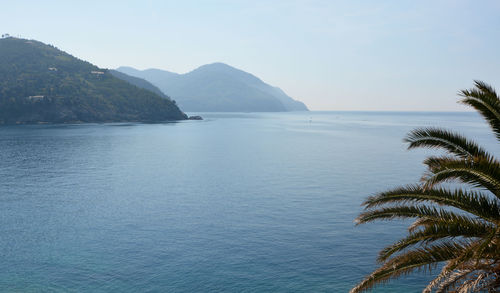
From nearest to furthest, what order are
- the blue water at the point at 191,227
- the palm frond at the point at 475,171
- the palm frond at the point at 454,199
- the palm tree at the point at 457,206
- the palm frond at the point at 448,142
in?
the palm frond at the point at 475,171, the palm tree at the point at 457,206, the palm frond at the point at 454,199, the palm frond at the point at 448,142, the blue water at the point at 191,227

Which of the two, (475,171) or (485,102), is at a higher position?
(485,102)

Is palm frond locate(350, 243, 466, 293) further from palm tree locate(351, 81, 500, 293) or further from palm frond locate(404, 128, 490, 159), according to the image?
palm frond locate(404, 128, 490, 159)

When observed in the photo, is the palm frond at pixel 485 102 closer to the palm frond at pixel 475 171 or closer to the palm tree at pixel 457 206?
the palm tree at pixel 457 206

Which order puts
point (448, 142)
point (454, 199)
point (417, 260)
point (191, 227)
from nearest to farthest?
point (417, 260), point (454, 199), point (448, 142), point (191, 227)

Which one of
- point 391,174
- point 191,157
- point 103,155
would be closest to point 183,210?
point 391,174

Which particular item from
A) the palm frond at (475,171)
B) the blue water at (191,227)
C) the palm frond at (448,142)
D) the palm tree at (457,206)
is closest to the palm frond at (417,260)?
the palm tree at (457,206)

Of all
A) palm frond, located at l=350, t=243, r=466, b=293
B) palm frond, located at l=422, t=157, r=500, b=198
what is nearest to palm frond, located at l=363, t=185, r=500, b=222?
palm frond, located at l=422, t=157, r=500, b=198

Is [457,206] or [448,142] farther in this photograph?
[448,142]

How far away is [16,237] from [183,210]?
50.6 ft

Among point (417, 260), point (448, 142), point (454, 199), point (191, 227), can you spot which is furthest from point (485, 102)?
point (191, 227)

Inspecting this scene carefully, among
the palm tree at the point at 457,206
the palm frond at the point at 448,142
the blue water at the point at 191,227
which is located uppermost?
the palm frond at the point at 448,142

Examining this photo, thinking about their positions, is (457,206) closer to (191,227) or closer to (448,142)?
(448,142)

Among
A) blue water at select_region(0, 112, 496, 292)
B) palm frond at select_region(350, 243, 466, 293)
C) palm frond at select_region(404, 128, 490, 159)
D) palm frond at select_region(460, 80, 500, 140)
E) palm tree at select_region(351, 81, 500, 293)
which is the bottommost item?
blue water at select_region(0, 112, 496, 292)

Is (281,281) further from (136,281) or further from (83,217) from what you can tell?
(83,217)
